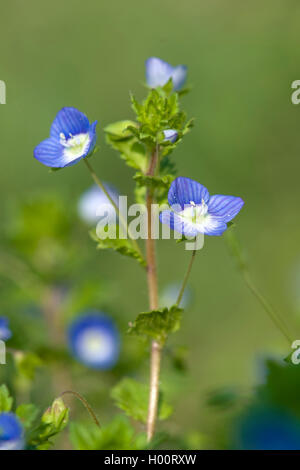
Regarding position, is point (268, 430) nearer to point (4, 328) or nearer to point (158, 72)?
point (4, 328)

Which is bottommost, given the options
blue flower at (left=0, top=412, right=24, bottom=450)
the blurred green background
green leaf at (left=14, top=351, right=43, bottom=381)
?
blue flower at (left=0, top=412, right=24, bottom=450)

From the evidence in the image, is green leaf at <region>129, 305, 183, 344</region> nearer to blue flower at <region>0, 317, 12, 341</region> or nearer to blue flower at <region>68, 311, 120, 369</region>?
blue flower at <region>0, 317, 12, 341</region>

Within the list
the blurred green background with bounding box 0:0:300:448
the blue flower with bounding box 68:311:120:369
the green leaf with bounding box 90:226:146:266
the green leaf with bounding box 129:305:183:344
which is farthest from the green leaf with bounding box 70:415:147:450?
the blurred green background with bounding box 0:0:300:448

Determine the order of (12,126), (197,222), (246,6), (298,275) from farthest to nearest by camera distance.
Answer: (246,6) → (12,126) → (298,275) → (197,222)
